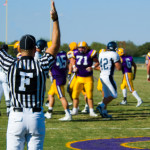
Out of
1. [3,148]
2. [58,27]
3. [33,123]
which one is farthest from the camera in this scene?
[3,148]

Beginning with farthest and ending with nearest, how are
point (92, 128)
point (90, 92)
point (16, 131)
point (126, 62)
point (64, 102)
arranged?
point (126, 62) < point (90, 92) < point (64, 102) < point (92, 128) < point (16, 131)

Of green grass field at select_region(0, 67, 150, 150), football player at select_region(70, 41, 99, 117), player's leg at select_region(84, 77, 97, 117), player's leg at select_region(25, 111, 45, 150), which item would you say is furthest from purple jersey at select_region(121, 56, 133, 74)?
player's leg at select_region(25, 111, 45, 150)

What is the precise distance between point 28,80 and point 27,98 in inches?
7.6

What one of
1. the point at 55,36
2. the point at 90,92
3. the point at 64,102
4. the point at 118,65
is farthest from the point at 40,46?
the point at 55,36

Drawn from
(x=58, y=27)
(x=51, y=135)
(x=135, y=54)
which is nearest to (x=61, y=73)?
(x=51, y=135)

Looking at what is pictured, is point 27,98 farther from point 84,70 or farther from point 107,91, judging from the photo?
point 84,70

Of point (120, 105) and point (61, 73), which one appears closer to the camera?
point (61, 73)

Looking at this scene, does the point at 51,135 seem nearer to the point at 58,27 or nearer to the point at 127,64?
the point at 58,27

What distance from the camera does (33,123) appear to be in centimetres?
432

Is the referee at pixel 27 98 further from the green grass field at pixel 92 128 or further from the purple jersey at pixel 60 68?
the purple jersey at pixel 60 68

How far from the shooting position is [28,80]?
173 inches

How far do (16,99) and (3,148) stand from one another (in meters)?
2.85

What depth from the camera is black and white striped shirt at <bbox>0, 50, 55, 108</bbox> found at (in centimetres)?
439

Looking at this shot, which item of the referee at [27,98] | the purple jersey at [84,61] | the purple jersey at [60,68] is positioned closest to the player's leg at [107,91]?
the purple jersey at [84,61]
